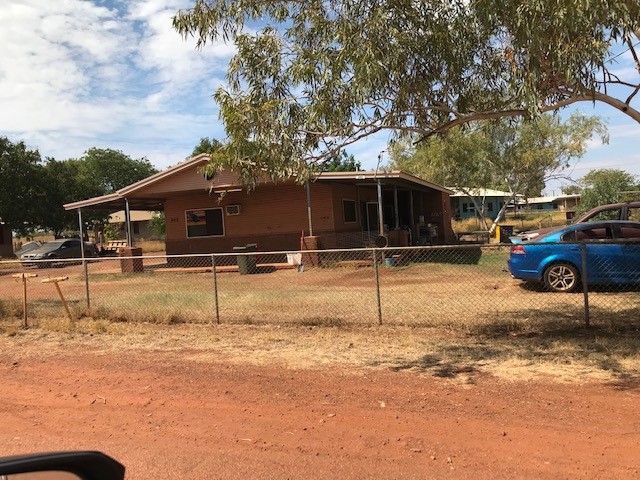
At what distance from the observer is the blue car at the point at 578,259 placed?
962 cm

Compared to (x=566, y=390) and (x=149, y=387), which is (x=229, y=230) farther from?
(x=566, y=390)

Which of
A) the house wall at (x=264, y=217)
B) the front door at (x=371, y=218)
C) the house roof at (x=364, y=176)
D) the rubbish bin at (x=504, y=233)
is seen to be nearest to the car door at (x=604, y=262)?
the house roof at (x=364, y=176)

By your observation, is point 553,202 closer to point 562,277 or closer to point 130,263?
point 130,263

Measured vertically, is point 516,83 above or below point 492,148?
below

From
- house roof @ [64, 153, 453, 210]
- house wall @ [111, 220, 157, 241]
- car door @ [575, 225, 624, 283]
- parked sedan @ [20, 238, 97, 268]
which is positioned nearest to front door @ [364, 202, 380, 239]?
house roof @ [64, 153, 453, 210]

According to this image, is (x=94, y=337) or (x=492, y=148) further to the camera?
(x=492, y=148)

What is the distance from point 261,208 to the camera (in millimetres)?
20797

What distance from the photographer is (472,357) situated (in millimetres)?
6230

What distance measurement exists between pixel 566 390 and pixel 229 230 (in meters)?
17.6

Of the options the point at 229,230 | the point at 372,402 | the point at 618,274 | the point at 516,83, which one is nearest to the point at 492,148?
the point at 229,230

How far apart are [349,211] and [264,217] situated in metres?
3.55

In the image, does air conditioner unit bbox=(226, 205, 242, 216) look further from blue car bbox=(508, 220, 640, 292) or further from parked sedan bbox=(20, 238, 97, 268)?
blue car bbox=(508, 220, 640, 292)

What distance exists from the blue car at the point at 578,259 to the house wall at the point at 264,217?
9712mm

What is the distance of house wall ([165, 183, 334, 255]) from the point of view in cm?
1995
